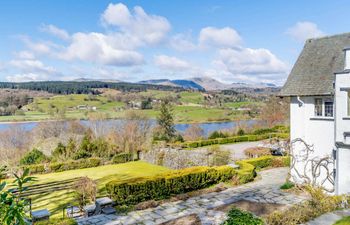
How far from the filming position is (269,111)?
145ft

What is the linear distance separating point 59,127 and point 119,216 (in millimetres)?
30317

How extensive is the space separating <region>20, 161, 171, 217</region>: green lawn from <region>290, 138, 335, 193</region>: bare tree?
1007 cm

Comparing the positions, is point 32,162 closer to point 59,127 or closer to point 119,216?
point 59,127

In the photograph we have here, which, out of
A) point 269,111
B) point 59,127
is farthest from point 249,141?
point 59,127

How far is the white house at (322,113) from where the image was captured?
10977mm

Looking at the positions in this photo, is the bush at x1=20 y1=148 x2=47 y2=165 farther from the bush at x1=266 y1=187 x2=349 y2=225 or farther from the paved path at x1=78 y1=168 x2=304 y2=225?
the bush at x1=266 y1=187 x2=349 y2=225

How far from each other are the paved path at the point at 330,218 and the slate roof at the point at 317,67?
18.5 ft

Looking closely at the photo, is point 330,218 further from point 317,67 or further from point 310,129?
point 317,67

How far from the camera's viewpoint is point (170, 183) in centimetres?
1300

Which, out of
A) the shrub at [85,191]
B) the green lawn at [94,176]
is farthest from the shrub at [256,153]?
the shrub at [85,191]

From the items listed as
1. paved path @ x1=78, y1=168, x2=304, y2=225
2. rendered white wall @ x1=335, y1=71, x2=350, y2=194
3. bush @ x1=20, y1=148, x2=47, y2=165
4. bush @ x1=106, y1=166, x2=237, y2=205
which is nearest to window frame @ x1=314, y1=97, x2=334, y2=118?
rendered white wall @ x1=335, y1=71, x2=350, y2=194

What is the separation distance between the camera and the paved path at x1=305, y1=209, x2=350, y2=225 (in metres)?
6.78

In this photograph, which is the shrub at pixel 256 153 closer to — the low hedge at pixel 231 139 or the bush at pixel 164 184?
the low hedge at pixel 231 139

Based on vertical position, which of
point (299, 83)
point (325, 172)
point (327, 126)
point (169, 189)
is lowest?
point (169, 189)
